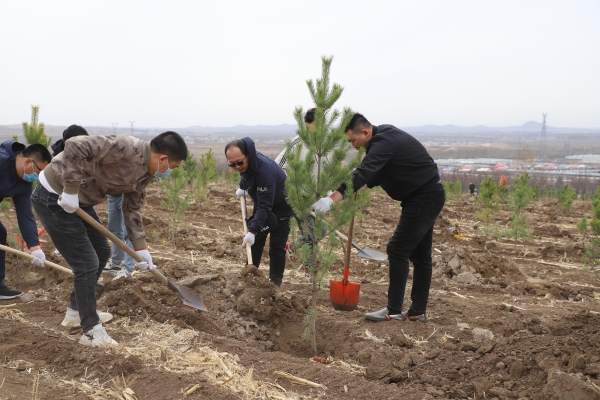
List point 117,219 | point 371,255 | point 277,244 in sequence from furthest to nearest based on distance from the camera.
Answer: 1. point 371,255
2. point 117,219
3. point 277,244

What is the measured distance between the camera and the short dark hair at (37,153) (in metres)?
4.73

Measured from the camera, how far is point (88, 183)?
3863 mm

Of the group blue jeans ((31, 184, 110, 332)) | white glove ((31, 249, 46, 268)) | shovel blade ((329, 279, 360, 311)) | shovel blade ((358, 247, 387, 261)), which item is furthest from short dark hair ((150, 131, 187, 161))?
shovel blade ((358, 247, 387, 261))

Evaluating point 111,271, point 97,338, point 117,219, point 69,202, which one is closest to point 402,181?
point 69,202

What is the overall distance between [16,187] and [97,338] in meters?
1.87

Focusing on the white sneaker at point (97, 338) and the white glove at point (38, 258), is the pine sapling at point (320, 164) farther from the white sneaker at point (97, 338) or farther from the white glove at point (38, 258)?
the white glove at point (38, 258)

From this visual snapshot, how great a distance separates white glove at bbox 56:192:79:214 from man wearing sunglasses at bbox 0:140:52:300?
1306 millimetres

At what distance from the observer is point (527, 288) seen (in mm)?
6547

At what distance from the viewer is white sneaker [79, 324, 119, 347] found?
4.02 metres

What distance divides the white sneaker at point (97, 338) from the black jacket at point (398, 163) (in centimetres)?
241

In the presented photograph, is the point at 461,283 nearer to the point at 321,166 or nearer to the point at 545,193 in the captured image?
the point at 321,166

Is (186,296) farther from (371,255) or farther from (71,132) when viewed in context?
(371,255)

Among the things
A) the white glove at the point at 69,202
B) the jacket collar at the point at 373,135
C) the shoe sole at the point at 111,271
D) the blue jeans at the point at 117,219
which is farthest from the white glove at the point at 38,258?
the jacket collar at the point at 373,135

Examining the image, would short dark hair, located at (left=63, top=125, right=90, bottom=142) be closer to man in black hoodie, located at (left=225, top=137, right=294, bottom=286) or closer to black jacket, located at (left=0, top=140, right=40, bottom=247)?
black jacket, located at (left=0, top=140, right=40, bottom=247)
